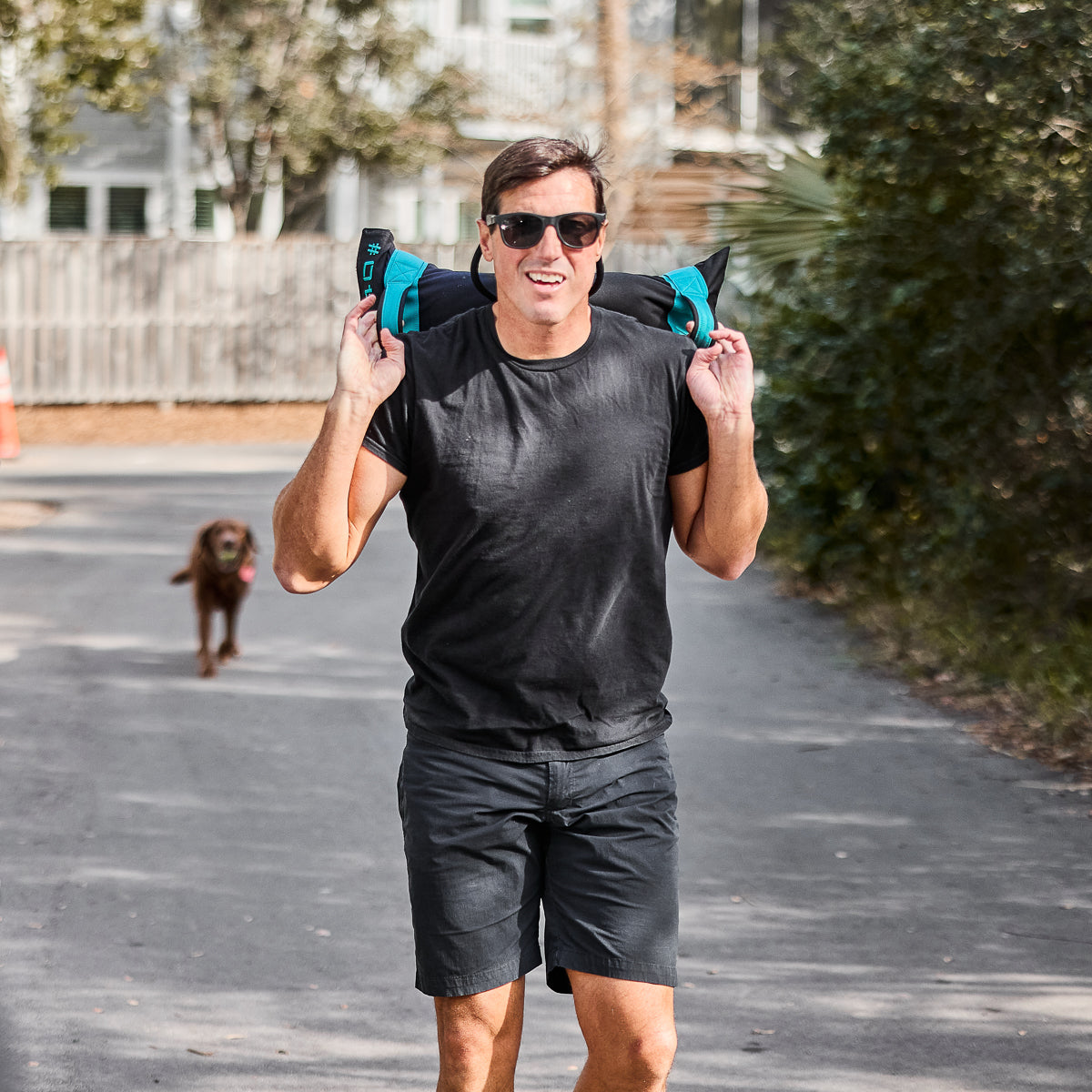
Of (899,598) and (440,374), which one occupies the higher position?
(440,374)

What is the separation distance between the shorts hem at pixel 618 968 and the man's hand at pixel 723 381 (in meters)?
1.02

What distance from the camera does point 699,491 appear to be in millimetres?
3229

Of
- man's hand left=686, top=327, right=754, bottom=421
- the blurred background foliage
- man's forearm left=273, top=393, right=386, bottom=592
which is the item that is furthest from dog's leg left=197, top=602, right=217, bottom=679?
man's hand left=686, top=327, right=754, bottom=421

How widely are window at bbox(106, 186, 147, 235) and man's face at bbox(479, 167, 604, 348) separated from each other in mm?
24038

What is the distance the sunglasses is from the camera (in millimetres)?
3100

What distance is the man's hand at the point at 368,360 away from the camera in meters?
3.01

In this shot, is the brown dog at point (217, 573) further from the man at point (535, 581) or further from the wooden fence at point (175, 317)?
the wooden fence at point (175, 317)

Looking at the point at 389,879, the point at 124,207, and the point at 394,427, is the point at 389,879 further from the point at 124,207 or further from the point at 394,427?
the point at 124,207

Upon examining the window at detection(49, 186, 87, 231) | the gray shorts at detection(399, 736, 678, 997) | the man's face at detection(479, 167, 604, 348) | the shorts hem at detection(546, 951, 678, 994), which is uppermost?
the man's face at detection(479, 167, 604, 348)

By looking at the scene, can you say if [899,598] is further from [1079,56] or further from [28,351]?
[28,351]

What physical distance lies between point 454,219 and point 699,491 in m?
25.9

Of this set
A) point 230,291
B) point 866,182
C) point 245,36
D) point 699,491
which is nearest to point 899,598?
point 866,182

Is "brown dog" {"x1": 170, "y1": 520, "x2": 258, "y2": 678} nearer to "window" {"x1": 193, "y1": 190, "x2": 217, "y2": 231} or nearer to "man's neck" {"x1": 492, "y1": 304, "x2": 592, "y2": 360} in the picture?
"man's neck" {"x1": 492, "y1": 304, "x2": 592, "y2": 360}

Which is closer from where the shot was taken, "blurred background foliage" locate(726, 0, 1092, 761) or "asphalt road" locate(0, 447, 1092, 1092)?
"asphalt road" locate(0, 447, 1092, 1092)
